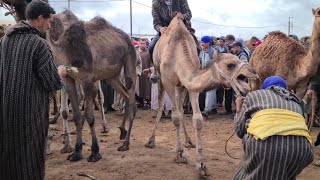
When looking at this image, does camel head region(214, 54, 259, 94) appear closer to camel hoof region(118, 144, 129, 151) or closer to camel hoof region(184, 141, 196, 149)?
camel hoof region(184, 141, 196, 149)

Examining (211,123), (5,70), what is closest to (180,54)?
(5,70)

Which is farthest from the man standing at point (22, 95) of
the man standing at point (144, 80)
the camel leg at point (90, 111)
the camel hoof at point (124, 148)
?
the man standing at point (144, 80)

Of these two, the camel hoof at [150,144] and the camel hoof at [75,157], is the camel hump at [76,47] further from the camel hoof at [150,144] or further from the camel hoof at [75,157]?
the camel hoof at [150,144]

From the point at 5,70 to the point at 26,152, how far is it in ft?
2.69

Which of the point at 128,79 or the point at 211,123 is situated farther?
the point at 211,123

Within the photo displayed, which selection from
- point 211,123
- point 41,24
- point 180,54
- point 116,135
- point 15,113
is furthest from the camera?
point 211,123

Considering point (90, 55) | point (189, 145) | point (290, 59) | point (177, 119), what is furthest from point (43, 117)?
point (290, 59)

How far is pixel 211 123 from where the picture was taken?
32.6ft

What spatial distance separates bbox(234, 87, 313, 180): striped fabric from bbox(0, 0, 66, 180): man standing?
76.7 inches

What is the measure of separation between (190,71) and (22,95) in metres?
2.71

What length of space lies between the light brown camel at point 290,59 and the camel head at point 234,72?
208cm

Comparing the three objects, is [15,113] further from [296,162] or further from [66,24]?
[66,24]

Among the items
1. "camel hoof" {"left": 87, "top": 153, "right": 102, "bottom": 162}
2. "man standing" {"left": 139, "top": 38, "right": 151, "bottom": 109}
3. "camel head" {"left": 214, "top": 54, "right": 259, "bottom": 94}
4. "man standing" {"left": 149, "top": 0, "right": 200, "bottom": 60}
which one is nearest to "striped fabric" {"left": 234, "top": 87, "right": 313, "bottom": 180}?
"camel head" {"left": 214, "top": 54, "right": 259, "bottom": 94}

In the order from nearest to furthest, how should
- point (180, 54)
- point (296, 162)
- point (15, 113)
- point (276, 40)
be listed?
point (296, 162)
point (15, 113)
point (180, 54)
point (276, 40)
